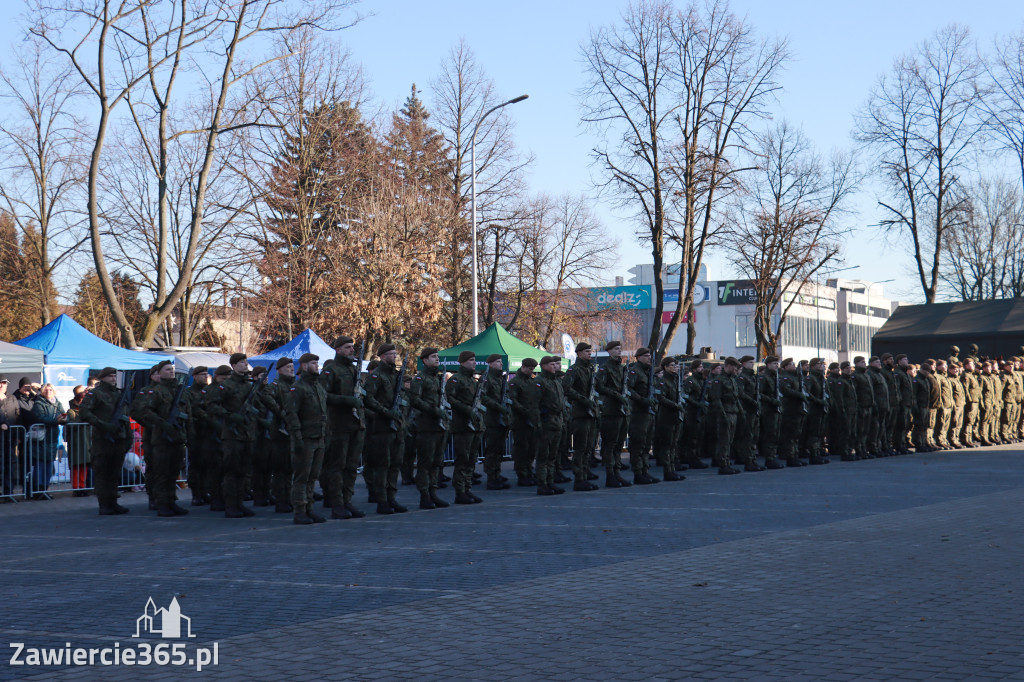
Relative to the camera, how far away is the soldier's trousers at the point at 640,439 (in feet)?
56.6

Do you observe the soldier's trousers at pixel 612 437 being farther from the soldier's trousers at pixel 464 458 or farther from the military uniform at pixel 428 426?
the military uniform at pixel 428 426

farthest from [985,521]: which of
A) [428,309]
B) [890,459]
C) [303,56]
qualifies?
[303,56]

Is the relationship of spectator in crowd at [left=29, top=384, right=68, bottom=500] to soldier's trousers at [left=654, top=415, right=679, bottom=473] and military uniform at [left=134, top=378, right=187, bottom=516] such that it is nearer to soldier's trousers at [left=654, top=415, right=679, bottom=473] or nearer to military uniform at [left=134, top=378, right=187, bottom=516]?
military uniform at [left=134, top=378, right=187, bottom=516]

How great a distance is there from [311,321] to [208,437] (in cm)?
2119

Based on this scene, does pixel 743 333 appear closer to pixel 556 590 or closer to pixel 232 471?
pixel 232 471

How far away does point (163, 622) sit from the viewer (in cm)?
725

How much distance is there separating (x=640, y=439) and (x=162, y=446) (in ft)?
23.5

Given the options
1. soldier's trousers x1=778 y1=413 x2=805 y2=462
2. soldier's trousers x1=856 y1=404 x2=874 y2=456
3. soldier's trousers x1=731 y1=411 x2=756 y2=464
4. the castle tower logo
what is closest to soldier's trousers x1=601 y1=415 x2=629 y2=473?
soldier's trousers x1=731 y1=411 x2=756 y2=464

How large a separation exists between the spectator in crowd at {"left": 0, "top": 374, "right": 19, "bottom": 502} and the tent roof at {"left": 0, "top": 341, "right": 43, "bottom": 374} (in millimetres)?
1642

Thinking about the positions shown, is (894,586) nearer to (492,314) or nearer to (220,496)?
(220,496)


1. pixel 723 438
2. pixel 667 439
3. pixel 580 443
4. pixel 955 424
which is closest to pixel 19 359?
pixel 580 443

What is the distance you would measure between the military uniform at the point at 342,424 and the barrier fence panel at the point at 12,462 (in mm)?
5794

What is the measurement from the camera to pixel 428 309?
3388cm

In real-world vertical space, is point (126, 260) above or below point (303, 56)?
below
